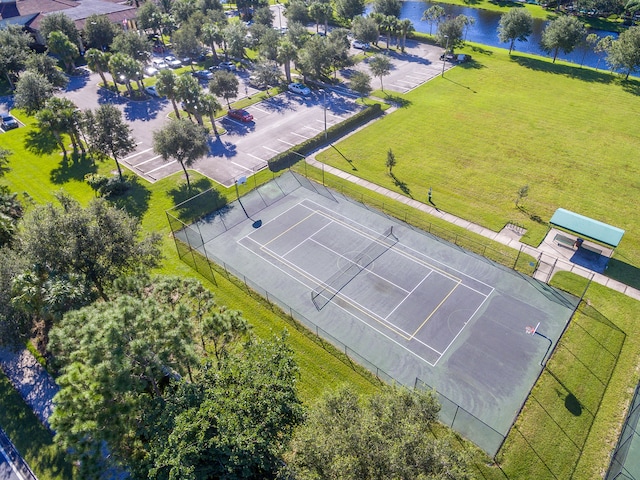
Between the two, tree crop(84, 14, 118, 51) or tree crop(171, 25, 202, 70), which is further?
tree crop(84, 14, 118, 51)

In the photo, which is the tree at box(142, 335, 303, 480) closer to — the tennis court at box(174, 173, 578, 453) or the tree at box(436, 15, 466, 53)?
the tennis court at box(174, 173, 578, 453)

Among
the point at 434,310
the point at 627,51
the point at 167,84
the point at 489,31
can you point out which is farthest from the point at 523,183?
the point at 489,31

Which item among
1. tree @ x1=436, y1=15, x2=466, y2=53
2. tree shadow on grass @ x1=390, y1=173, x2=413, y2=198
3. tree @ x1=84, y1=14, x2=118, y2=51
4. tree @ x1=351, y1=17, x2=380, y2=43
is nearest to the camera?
tree shadow on grass @ x1=390, y1=173, x2=413, y2=198

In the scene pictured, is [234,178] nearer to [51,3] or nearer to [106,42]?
[106,42]

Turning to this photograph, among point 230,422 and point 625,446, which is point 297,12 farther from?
point 625,446

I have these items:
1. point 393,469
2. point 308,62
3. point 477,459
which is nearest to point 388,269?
point 477,459

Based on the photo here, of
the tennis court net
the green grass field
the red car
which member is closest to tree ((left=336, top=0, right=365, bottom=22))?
the green grass field

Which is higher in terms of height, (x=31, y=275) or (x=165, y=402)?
(x=31, y=275)
